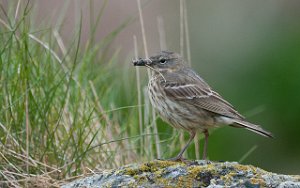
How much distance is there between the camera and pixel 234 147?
1105cm

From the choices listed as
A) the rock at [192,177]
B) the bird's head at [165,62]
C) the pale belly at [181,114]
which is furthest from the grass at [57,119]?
the rock at [192,177]

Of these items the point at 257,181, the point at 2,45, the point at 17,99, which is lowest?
the point at 257,181

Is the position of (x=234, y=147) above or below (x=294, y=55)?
below

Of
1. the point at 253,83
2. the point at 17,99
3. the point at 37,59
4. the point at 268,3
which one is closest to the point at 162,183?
the point at 17,99

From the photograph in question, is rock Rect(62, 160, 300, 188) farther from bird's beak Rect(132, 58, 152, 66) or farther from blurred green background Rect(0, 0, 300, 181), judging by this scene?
bird's beak Rect(132, 58, 152, 66)

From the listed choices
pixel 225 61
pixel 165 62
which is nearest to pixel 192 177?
pixel 165 62

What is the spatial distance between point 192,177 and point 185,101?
2065mm

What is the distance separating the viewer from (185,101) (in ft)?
24.1

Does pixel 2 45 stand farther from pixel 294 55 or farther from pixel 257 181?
pixel 294 55

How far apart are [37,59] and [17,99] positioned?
0.79m

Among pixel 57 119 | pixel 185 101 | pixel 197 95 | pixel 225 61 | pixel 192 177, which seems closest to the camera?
pixel 192 177

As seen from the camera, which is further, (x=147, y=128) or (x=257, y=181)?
(x=147, y=128)

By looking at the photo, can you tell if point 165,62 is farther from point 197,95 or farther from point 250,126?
point 250,126

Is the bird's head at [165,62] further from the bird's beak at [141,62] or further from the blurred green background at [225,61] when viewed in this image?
the blurred green background at [225,61]
